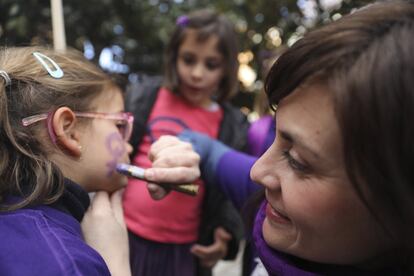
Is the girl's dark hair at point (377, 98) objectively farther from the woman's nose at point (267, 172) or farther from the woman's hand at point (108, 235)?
the woman's hand at point (108, 235)

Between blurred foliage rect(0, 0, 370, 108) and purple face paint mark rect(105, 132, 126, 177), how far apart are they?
4.87 ft

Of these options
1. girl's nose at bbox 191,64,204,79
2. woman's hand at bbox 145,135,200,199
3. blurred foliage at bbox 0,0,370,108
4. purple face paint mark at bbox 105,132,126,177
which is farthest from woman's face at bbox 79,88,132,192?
blurred foliage at bbox 0,0,370,108

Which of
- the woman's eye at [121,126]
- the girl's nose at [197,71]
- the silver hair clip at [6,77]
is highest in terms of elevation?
the silver hair clip at [6,77]

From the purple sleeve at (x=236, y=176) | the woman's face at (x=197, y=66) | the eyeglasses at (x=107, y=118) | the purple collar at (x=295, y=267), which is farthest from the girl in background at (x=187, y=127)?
the purple collar at (x=295, y=267)

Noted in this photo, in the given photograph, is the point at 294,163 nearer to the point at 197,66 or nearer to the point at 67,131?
the point at 67,131

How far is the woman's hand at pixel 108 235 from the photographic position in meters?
0.97

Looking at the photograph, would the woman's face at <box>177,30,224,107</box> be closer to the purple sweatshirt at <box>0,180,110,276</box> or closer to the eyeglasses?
the eyeglasses

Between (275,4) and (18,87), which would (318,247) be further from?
(275,4)

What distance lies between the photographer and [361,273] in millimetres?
770

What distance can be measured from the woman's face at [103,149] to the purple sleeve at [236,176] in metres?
0.33

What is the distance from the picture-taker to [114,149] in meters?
1.18

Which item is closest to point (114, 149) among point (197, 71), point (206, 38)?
point (197, 71)

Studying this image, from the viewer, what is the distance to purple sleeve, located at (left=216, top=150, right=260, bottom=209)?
1.30m

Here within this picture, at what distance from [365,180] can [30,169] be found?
71 centimetres
